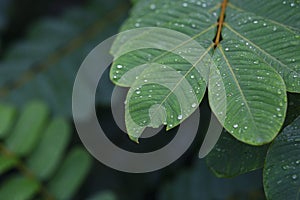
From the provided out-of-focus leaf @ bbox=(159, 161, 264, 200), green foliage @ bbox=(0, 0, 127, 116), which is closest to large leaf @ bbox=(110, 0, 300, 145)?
out-of-focus leaf @ bbox=(159, 161, 264, 200)

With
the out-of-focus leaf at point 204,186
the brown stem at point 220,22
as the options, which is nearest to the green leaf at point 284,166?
the brown stem at point 220,22

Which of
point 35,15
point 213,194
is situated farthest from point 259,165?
point 35,15

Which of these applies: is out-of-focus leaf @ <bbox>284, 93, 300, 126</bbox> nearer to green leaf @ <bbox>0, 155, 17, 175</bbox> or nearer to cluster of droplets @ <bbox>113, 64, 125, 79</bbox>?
cluster of droplets @ <bbox>113, 64, 125, 79</bbox>

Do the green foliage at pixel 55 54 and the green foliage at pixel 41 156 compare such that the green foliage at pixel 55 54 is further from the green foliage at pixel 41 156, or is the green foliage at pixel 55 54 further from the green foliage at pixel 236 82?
the green foliage at pixel 236 82

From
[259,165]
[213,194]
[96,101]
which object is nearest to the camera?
[259,165]

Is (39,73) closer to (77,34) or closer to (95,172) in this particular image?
(77,34)

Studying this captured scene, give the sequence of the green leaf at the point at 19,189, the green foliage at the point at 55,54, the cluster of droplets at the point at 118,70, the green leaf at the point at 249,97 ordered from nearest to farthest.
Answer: the green leaf at the point at 249,97
the cluster of droplets at the point at 118,70
the green leaf at the point at 19,189
the green foliage at the point at 55,54

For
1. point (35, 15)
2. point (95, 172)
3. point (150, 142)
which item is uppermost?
point (150, 142)
